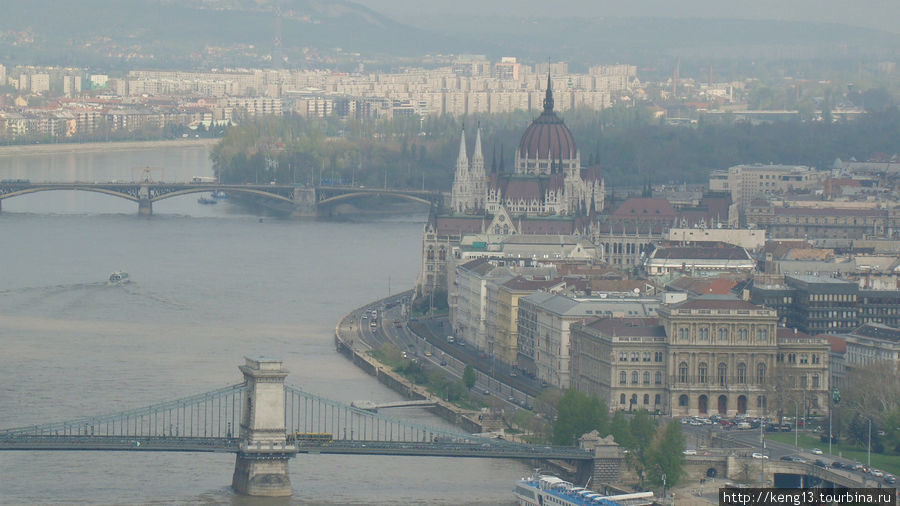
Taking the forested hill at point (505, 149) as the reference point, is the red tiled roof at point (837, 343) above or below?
above

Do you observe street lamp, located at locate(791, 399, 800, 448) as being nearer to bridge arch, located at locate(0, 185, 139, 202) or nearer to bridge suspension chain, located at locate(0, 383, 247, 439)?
bridge suspension chain, located at locate(0, 383, 247, 439)

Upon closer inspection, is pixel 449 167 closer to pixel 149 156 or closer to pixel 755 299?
pixel 149 156

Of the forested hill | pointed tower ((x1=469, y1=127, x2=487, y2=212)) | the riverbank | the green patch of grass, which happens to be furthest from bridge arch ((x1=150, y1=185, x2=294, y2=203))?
the green patch of grass

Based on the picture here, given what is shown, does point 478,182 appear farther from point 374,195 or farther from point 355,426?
point 355,426

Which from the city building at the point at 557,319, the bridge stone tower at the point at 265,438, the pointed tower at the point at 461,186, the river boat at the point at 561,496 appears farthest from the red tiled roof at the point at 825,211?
the bridge stone tower at the point at 265,438

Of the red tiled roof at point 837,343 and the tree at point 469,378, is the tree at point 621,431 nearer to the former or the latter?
the tree at point 469,378

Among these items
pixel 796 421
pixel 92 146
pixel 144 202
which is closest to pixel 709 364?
pixel 796 421
